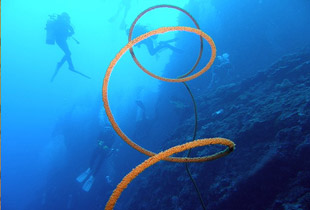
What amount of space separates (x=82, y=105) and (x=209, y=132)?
46.3 m

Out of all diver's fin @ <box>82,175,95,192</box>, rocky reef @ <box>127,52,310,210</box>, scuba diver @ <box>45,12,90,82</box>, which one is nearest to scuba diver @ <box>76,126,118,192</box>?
diver's fin @ <box>82,175,95,192</box>

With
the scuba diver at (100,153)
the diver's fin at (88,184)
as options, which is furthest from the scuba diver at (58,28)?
the diver's fin at (88,184)

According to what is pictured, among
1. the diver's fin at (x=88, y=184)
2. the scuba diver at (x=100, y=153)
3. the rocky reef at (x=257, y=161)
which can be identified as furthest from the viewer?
the diver's fin at (x=88, y=184)

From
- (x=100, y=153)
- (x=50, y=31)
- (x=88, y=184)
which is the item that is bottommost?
(x=88, y=184)

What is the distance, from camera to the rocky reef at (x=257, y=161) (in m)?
4.74

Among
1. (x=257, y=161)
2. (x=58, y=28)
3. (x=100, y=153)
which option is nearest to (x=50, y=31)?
(x=58, y=28)

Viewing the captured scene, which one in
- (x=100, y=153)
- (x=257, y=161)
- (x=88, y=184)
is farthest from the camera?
(x=88, y=184)

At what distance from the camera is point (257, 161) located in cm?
548

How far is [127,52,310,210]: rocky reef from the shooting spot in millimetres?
4742

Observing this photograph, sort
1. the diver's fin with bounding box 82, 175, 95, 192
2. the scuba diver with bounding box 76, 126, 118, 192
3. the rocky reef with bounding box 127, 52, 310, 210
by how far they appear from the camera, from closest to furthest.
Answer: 1. the rocky reef with bounding box 127, 52, 310, 210
2. the scuba diver with bounding box 76, 126, 118, 192
3. the diver's fin with bounding box 82, 175, 95, 192

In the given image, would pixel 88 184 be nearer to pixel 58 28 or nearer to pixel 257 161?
pixel 58 28

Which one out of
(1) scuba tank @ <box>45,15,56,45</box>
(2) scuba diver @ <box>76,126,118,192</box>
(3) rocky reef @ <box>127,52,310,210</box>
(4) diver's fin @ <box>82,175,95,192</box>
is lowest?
(3) rocky reef @ <box>127,52,310,210</box>

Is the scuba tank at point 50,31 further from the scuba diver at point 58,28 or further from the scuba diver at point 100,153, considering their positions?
the scuba diver at point 100,153

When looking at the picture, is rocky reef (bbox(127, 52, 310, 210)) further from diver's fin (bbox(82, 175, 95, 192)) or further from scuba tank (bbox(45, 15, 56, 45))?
scuba tank (bbox(45, 15, 56, 45))
